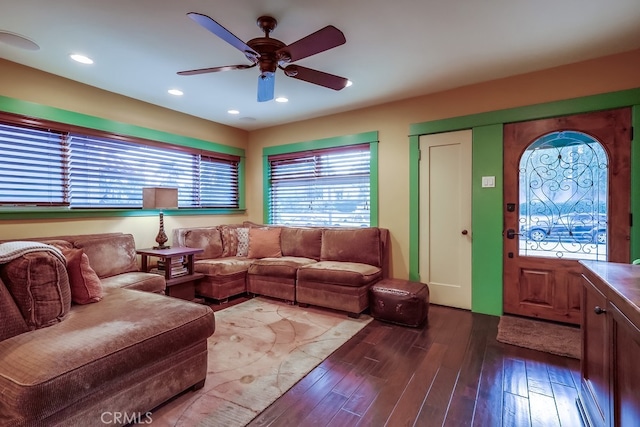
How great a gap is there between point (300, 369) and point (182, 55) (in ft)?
9.57

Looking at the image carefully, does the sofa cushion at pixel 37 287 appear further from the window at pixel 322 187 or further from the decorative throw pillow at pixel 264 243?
the window at pixel 322 187

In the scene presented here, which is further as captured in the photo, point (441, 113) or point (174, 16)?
point (441, 113)

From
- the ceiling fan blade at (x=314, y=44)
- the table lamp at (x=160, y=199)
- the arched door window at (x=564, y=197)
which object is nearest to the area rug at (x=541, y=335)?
the arched door window at (x=564, y=197)

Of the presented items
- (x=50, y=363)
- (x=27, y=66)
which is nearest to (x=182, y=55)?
(x=27, y=66)

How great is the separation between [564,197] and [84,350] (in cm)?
401

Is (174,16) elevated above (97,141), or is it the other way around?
(174,16)

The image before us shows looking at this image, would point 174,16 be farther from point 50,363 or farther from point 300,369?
point 300,369

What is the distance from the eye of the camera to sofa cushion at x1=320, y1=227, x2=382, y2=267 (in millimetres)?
3760

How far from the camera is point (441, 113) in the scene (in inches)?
142

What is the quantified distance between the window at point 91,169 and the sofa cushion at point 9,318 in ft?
6.15

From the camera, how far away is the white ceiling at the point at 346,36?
6.83 ft

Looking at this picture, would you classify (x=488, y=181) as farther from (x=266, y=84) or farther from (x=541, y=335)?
(x=266, y=84)

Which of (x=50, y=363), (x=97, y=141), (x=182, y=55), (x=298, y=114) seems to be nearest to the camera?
(x=50, y=363)

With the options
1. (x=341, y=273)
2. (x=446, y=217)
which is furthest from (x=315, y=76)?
(x=446, y=217)
